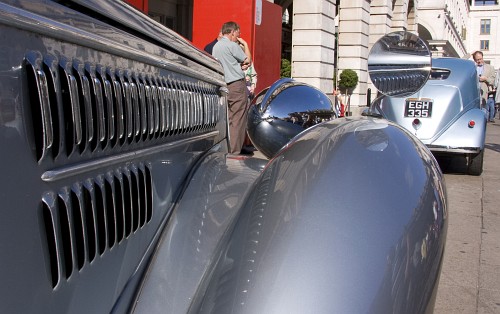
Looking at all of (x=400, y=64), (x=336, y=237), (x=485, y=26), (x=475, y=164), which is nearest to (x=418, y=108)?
(x=475, y=164)

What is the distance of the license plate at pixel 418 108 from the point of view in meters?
7.17

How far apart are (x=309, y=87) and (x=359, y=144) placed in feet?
3.28

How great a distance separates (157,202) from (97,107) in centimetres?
41

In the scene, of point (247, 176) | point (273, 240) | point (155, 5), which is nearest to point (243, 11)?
point (155, 5)

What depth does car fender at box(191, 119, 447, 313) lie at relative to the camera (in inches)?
38.0

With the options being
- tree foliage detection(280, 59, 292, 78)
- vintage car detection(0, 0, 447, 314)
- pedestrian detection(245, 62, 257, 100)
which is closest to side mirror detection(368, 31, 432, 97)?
vintage car detection(0, 0, 447, 314)

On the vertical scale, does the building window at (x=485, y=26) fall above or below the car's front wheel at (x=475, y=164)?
above

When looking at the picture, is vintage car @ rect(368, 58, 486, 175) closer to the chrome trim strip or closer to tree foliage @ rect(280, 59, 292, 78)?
the chrome trim strip

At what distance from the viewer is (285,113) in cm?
A: 224

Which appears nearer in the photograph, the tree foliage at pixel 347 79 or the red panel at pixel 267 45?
the red panel at pixel 267 45

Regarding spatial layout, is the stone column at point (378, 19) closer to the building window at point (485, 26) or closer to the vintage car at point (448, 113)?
the vintage car at point (448, 113)

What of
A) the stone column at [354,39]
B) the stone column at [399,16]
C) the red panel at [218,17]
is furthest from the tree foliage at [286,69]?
the stone column at [399,16]

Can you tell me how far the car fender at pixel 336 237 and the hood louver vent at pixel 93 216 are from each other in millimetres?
209

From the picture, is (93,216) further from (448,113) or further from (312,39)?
(312,39)
